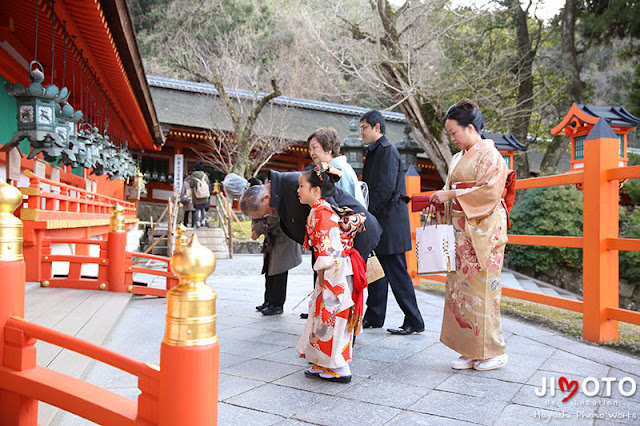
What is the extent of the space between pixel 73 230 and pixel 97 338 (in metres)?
3.38

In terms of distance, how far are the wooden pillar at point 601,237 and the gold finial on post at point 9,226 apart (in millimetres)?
3567

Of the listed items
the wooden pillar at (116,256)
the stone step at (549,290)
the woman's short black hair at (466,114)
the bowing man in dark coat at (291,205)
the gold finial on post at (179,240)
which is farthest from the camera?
the stone step at (549,290)

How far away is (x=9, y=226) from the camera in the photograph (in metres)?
1.94

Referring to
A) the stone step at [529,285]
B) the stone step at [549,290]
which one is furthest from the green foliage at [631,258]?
the stone step at [529,285]

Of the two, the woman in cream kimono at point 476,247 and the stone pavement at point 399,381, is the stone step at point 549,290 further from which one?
the woman in cream kimono at point 476,247

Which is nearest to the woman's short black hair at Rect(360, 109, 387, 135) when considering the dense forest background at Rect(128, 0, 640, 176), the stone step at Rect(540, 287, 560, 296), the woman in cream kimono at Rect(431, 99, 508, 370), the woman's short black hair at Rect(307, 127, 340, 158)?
the woman's short black hair at Rect(307, 127, 340, 158)

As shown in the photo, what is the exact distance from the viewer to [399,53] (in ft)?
32.3

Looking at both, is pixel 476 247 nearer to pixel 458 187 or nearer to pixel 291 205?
pixel 458 187

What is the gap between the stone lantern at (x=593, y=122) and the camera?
7516 millimetres

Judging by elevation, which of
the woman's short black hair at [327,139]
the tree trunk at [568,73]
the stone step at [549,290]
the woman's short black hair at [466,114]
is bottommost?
the stone step at [549,290]

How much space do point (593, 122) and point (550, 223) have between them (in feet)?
10.7

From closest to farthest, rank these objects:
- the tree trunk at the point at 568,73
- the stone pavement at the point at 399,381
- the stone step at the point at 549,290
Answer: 1. the stone pavement at the point at 399,381
2. the stone step at the point at 549,290
3. the tree trunk at the point at 568,73

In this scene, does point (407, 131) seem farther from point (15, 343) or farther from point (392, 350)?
point (15, 343)

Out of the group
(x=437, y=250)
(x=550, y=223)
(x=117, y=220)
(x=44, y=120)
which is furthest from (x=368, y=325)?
(x=550, y=223)
